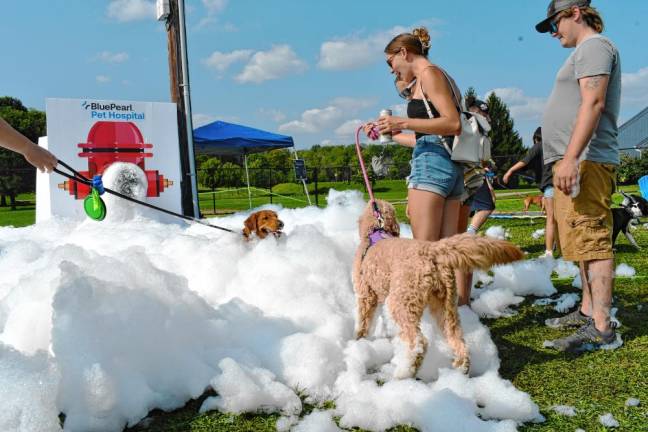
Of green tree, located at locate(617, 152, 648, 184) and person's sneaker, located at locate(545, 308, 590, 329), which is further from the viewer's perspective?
green tree, located at locate(617, 152, 648, 184)

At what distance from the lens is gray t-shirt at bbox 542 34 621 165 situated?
3.01m

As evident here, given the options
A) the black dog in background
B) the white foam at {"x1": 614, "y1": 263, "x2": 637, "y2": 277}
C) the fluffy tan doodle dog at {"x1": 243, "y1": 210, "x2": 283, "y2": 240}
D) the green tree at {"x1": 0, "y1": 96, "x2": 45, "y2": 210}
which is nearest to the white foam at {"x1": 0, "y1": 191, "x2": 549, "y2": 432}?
the fluffy tan doodle dog at {"x1": 243, "y1": 210, "x2": 283, "y2": 240}

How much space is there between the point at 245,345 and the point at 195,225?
4420mm

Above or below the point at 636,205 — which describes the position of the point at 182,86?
above

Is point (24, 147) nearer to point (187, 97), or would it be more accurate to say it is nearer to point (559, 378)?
point (559, 378)

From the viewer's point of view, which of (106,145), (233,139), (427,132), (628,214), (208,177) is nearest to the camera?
(427,132)

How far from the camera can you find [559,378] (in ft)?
9.55

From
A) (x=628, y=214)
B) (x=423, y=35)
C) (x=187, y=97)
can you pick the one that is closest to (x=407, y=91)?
(x=423, y=35)

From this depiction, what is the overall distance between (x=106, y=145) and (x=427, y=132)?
643 centimetres

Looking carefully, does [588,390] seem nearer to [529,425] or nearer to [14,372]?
[529,425]

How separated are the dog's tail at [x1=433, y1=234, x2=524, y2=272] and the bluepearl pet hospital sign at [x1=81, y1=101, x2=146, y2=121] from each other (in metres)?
6.85

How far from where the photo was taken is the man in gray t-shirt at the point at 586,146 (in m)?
3.01

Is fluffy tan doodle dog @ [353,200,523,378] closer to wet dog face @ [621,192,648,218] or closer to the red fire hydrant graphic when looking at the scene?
the red fire hydrant graphic

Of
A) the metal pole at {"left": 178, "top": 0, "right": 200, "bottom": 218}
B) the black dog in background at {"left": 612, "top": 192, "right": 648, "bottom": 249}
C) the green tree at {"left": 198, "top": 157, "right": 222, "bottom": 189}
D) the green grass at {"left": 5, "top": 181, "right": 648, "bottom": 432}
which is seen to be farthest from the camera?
the green tree at {"left": 198, "top": 157, "right": 222, "bottom": 189}
